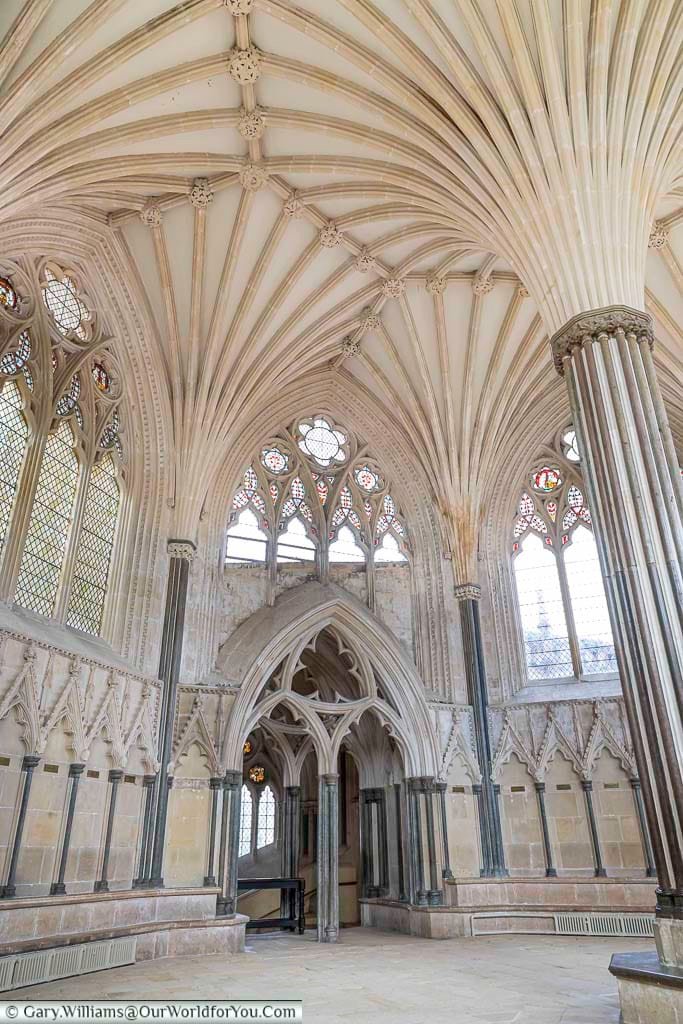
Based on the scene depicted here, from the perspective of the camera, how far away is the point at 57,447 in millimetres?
12906

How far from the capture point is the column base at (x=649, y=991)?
5.92 meters

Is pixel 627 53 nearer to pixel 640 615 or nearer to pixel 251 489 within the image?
pixel 640 615

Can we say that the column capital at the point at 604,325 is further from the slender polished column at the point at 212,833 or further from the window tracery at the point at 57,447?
the slender polished column at the point at 212,833

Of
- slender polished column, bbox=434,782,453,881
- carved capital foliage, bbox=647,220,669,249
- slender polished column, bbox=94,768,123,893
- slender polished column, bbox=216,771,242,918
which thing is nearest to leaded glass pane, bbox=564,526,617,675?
slender polished column, bbox=434,782,453,881

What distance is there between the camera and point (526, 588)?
17.5m

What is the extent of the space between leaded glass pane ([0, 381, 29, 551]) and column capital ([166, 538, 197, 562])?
3.36m

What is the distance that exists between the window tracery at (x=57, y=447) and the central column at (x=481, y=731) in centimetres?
779

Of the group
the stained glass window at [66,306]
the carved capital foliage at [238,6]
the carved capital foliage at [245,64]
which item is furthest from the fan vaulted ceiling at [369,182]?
the stained glass window at [66,306]

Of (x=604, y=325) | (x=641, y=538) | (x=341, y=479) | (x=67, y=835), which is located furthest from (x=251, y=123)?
(x=67, y=835)

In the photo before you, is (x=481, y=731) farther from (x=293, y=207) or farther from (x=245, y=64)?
(x=245, y=64)

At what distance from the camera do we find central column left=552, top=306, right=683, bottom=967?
6617mm

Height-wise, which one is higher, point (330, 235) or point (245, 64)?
point (330, 235)

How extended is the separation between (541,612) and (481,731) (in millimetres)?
3338

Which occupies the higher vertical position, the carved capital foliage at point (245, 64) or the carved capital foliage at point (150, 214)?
the carved capital foliage at point (245, 64)
